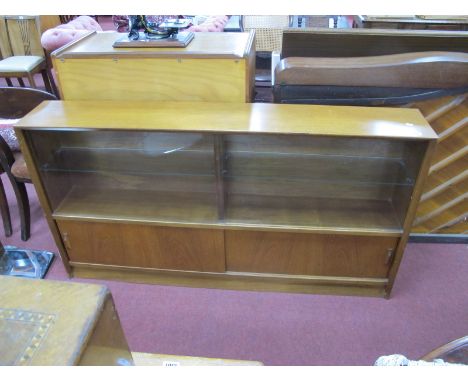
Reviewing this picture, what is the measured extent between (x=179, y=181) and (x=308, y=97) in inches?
26.8

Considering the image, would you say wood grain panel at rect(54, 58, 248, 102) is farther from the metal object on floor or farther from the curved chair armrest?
the metal object on floor

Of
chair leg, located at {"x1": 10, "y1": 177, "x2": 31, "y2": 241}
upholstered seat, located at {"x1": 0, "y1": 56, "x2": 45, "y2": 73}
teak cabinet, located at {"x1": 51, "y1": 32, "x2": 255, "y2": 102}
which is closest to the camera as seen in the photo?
teak cabinet, located at {"x1": 51, "y1": 32, "x2": 255, "y2": 102}

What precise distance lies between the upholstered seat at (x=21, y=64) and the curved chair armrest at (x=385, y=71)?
8.89 ft

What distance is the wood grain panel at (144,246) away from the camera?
1.55m

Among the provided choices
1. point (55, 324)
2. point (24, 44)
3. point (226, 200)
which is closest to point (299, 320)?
point (226, 200)

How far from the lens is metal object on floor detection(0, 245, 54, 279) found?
1771 mm

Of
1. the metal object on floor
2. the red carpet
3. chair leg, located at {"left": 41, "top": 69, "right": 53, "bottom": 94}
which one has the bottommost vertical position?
the red carpet

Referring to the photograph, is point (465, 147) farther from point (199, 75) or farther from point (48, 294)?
point (48, 294)

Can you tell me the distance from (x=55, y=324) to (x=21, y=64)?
3.45m

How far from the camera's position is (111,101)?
1457mm

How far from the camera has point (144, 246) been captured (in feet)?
5.27

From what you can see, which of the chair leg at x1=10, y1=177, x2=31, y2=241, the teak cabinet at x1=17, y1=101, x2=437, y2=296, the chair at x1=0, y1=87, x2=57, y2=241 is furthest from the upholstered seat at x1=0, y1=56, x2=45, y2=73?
the teak cabinet at x1=17, y1=101, x2=437, y2=296

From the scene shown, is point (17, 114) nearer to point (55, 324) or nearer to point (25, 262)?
point (25, 262)

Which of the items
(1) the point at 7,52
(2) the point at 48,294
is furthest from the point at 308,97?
(1) the point at 7,52
